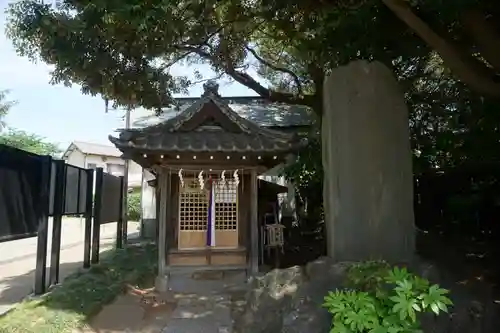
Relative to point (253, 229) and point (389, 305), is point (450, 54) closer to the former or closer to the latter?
point (389, 305)

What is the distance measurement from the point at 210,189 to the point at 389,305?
22.1ft

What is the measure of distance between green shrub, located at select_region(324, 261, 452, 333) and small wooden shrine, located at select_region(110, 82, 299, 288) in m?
5.83

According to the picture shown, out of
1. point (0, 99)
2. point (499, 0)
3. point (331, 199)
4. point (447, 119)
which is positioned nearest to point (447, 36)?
point (499, 0)

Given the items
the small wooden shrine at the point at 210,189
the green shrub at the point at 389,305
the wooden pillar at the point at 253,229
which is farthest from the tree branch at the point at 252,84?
the green shrub at the point at 389,305

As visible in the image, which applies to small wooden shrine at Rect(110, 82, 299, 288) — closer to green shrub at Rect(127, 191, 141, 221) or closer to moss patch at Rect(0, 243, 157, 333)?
moss patch at Rect(0, 243, 157, 333)

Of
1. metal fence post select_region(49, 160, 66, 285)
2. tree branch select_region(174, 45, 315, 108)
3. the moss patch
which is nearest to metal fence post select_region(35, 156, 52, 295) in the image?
the moss patch

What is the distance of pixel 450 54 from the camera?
19.4 ft

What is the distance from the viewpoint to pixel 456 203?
11.9 metres

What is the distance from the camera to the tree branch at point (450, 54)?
579 centimetres

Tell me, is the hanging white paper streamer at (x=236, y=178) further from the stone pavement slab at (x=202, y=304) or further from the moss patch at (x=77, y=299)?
the moss patch at (x=77, y=299)

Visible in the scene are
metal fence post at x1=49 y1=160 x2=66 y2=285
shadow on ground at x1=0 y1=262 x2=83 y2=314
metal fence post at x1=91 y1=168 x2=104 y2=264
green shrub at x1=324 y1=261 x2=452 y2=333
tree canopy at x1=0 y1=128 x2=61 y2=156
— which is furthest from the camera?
tree canopy at x1=0 y1=128 x2=61 y2=156

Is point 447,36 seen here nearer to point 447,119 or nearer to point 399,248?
point 399,248

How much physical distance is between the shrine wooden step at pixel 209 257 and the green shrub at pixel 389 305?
628 cm

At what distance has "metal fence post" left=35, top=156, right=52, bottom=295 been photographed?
23.6 feet
